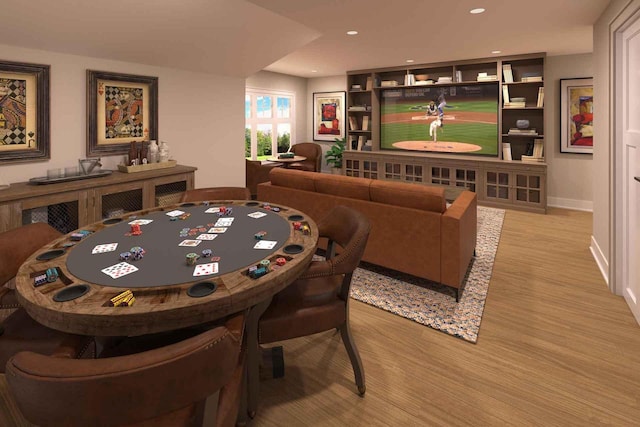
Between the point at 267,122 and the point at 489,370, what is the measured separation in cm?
636

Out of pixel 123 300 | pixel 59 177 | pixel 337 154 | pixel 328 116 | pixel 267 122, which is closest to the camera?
pixel 123 300

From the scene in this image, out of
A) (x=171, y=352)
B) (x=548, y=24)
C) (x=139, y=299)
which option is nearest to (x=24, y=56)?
(x=139, y=299)

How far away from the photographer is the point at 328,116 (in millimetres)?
8211

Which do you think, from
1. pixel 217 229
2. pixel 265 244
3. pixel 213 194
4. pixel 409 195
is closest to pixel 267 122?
pixel 213 194

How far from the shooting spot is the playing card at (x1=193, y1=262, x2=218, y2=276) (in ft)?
4.57

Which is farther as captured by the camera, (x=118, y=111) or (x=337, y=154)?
(x=337, y=154)

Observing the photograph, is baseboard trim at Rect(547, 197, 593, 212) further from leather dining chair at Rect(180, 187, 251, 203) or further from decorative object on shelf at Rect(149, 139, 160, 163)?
decorative object on shelf at Rect(149, 139, 160, 163)

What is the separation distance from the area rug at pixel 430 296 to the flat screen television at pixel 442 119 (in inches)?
134

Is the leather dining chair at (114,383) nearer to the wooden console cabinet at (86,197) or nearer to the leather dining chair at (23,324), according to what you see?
the leather dining chair at (23,324)

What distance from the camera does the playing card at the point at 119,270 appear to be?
1372mm

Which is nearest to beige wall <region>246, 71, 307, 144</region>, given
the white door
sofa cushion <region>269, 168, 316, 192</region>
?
sofa cushion <region>269, 168, 316, 192</region>

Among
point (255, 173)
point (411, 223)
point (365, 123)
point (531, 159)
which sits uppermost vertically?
point (365, 123)

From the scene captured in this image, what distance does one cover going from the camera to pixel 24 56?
116 inches

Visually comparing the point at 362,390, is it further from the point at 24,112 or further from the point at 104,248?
the point at 24,112
